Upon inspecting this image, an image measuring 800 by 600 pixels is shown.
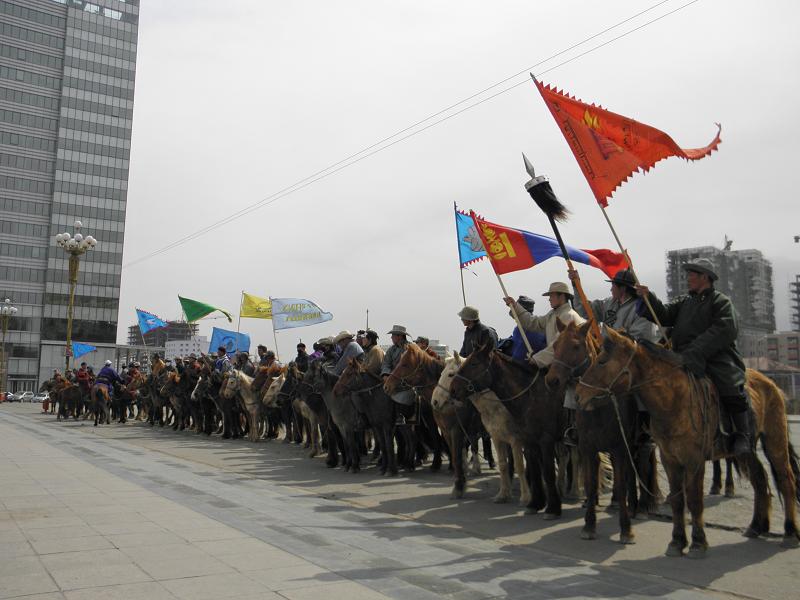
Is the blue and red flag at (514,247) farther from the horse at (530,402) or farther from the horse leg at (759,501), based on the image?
the horse leg at (759,501)

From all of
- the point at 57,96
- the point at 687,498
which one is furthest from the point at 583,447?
the point at 57,96

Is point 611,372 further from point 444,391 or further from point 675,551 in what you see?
point 444,391

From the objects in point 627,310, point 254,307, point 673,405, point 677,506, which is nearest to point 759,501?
point 677,506

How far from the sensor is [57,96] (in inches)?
4139

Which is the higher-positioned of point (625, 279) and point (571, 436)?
point (625, 279)

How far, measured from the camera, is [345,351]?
14961 millimetres

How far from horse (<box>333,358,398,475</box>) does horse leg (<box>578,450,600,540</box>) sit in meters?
5.82

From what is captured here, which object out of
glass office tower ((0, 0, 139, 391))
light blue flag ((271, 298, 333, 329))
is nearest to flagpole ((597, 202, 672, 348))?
light blue flag ((271, 298, 333, 329))

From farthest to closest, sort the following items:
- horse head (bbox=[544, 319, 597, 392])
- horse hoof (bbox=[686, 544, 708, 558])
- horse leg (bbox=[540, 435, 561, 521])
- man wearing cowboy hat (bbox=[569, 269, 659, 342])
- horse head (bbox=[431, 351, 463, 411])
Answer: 1. horse head (bbox=[431, 351, 463, 411])
2. horse leg (bbox=[540, 435, 561, 521])
3. man wearing cowboy hat (bbox=[569, 269, 659, 342])
4. horse head (bbox=[544, 319, 597, 392])
5. horse hoof (bbox=[686, 544, 708, 558])

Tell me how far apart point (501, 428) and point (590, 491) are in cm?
234

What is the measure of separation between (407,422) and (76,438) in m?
12.9

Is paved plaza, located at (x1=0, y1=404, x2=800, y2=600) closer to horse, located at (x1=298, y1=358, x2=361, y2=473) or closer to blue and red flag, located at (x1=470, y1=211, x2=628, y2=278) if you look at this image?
horse, located at (x1=298, y1=358, x2=361, y2=473)

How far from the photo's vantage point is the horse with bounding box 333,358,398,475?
13445 mm

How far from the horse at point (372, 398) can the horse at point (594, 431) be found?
213 inches
